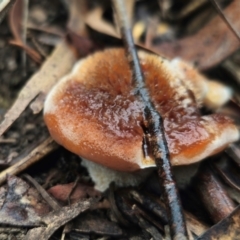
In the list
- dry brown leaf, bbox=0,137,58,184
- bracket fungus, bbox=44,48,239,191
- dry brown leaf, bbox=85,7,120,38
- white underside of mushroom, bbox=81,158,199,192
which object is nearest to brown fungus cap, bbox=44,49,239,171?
bracket fungus, bbox=44,48,239,191

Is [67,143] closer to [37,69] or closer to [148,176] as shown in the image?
[148,176]

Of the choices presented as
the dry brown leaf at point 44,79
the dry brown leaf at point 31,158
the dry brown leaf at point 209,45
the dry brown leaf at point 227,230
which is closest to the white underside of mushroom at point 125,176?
the dry brown leaf at point 31,158

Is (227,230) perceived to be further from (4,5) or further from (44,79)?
(4,5)

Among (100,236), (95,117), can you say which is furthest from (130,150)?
(100,236)

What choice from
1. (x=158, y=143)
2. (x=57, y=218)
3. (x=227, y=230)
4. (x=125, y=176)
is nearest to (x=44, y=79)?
(x=125, y=176)

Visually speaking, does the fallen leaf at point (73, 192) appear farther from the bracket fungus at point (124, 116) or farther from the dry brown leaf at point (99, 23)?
the dry brown leaf at point (99, 23)

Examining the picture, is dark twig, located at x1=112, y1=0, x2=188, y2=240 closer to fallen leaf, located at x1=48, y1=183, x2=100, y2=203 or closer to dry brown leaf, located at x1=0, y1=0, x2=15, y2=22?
fallen leaf, located at x1=48, y1=183, x2=100, y2=203
